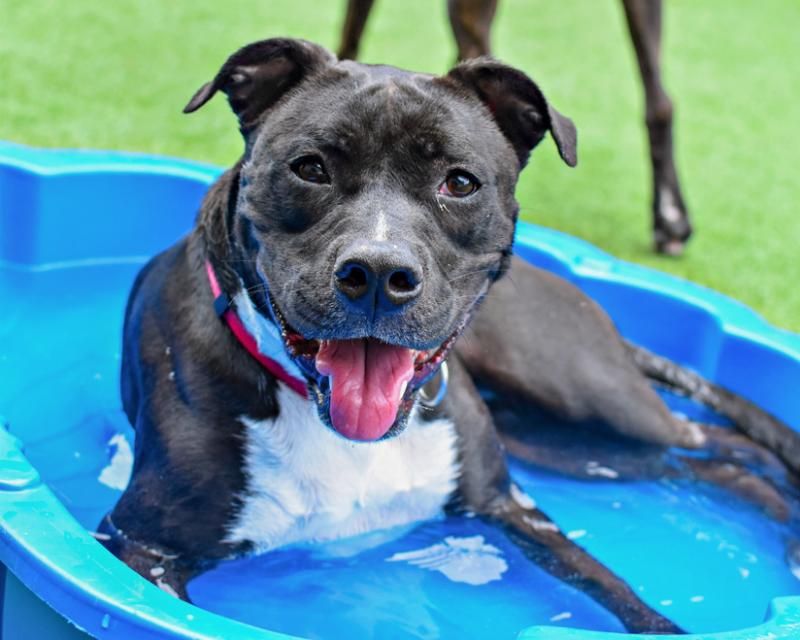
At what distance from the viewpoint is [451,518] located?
346cm

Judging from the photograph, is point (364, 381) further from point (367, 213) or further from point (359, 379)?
point (367, 213)

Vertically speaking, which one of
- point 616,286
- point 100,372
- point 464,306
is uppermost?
point 464,306

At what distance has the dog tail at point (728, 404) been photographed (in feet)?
13.4

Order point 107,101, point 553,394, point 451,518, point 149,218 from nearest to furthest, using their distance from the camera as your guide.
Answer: point 451,518 < point 553,394 < point 149,218 < point 107,101

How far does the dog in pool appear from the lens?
106 inches

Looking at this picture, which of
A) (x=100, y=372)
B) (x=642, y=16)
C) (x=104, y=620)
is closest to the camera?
(x=104, y=620)

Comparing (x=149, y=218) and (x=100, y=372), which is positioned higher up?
(x=149, y=218)

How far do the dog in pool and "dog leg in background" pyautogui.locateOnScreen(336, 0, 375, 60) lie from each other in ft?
8.48

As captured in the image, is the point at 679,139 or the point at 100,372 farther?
the point at 679,139

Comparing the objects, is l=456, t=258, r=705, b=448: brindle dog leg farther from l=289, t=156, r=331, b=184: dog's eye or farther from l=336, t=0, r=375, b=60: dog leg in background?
l=336, t=0, r=375, b=60: dog leg in background

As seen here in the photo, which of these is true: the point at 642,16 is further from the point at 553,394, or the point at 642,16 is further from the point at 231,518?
the point at 231,518

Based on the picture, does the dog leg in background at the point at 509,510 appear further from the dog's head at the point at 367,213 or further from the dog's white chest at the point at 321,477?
the dog's head at the point at 367,213

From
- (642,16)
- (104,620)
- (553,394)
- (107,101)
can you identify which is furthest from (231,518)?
(107,101)

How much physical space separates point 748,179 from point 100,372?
3.68m
